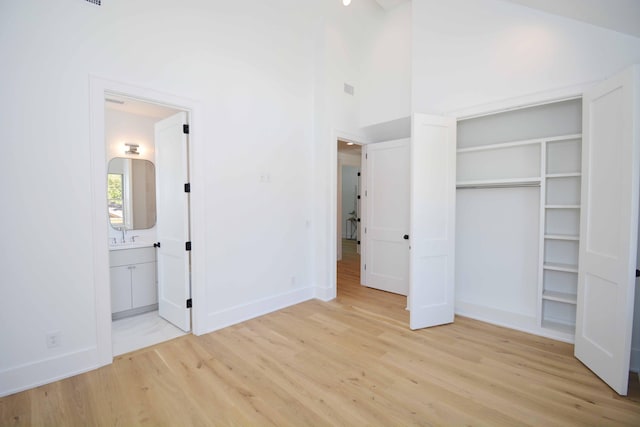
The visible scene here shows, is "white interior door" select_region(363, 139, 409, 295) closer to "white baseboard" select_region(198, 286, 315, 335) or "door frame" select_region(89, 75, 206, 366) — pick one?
"white baseboard" select_region(198, 286, 315, 335)

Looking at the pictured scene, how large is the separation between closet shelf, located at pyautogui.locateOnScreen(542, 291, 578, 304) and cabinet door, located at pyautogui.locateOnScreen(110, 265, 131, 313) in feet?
16.0

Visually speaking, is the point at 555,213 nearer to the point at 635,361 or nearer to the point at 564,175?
the point at 564,175

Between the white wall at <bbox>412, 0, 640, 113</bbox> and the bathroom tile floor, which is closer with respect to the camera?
the white wall at <bbox>412, 0, 640, 113</bbox>

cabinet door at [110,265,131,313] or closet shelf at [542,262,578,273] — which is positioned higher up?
closet shelf at [542,262,578,273]

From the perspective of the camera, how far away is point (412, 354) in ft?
8.85

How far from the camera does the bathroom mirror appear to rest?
153 inches

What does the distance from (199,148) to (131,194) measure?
70.8 inches

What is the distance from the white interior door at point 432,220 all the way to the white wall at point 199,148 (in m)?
1.67

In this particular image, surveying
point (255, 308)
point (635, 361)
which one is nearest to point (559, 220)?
point (635, 361)

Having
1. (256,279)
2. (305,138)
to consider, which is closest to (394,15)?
(305,138)

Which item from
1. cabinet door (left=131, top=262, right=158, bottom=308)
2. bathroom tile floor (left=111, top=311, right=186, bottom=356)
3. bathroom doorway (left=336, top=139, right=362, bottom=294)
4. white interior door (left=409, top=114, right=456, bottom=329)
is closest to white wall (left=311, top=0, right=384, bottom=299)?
bathroom doorway (left=336, top=139, right=362, bottom=294)

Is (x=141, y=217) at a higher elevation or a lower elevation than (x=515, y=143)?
lower

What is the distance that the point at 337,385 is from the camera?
2.23 meters

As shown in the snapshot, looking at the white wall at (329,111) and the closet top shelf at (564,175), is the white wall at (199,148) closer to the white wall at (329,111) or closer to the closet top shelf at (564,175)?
the white wall at (329,111)
